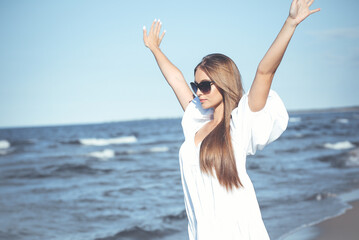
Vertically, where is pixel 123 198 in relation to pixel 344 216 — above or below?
below

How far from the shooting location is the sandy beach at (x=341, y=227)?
5246 mm

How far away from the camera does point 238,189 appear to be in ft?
7.03

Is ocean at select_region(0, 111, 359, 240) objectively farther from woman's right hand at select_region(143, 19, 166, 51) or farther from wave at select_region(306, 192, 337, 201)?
woman's right hand at select_region(143, 19, 166, 51)

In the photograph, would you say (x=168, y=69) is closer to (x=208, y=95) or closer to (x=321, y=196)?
(x=208, y=95)

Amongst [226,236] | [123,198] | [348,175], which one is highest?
[226,236]

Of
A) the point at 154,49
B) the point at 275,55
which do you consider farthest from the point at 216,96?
the point at 154,49

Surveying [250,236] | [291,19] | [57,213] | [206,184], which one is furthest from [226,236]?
[57,213]

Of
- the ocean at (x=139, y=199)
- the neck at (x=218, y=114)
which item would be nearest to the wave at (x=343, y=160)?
the ocean at (x=139, y=199)

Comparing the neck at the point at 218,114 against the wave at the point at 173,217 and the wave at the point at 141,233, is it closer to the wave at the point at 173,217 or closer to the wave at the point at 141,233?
the wave at the point at 141,233

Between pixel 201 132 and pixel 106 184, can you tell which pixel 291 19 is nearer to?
pixel 201 132

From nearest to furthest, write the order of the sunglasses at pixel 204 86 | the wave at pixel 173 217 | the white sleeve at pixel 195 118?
the sunglasses at pixel 204 86
the white sleeve at pixel 195 118
the wave at pixel 173 217

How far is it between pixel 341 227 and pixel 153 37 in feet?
13.5

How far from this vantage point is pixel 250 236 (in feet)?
6.93

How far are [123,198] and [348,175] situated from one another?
5.99 m
